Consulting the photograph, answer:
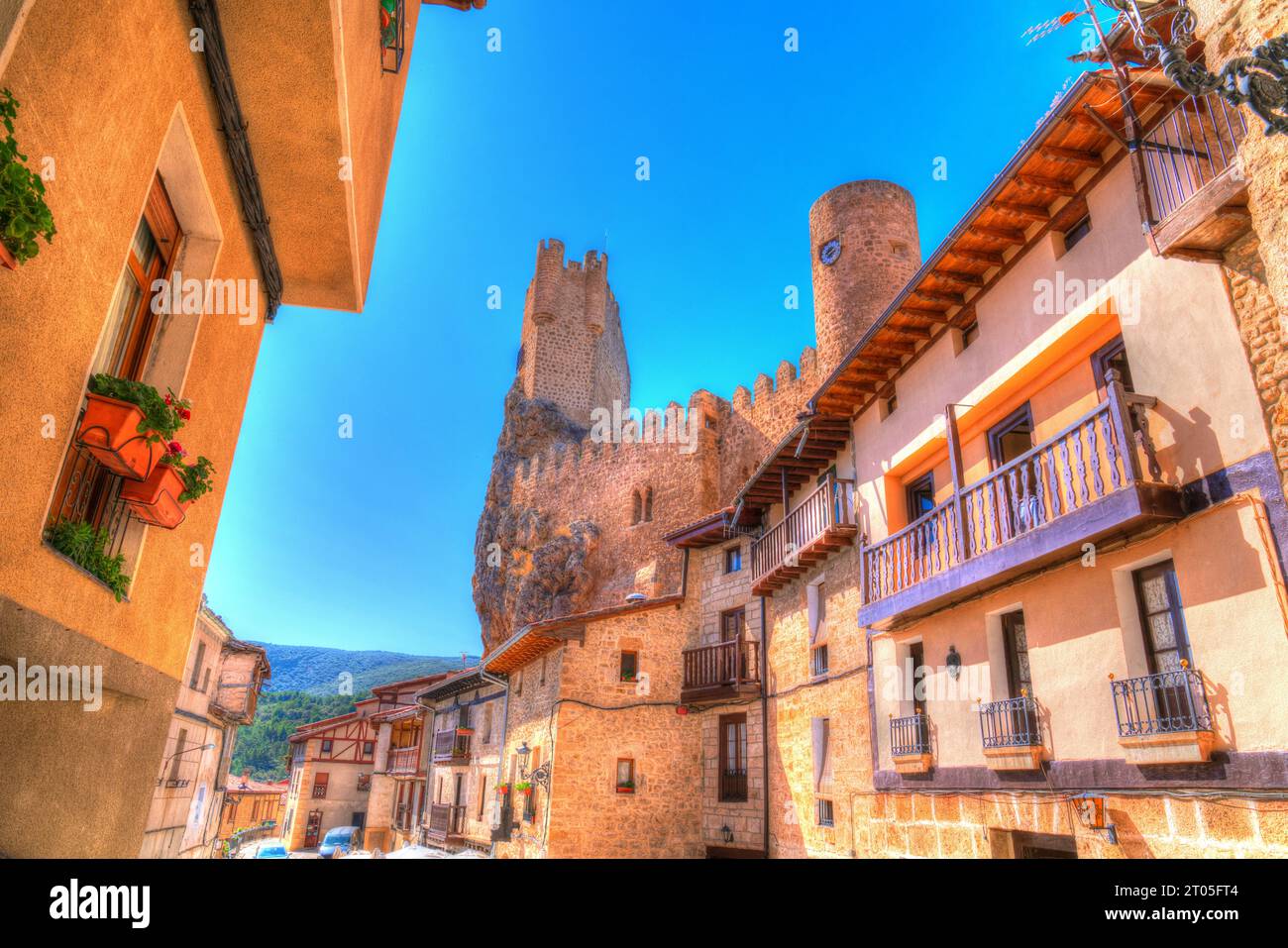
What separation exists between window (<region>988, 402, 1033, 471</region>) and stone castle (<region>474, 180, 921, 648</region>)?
1520cm

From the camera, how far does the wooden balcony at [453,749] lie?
2564 centimetres

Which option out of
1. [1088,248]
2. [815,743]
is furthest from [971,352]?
[815,743]

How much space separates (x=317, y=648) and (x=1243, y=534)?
165076 mm

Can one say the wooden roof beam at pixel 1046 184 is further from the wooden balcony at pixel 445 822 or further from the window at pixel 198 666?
the window at pixel 198 666

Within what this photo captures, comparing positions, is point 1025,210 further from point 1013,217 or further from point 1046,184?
point 1046,184

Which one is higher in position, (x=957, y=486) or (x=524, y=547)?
(x=524, y=547)

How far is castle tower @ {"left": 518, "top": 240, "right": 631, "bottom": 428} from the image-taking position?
46250mm

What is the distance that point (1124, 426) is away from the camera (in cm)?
734

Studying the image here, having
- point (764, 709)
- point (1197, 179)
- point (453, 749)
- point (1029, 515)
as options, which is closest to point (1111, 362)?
point (1029, 515)

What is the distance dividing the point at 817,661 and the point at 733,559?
5464 mm

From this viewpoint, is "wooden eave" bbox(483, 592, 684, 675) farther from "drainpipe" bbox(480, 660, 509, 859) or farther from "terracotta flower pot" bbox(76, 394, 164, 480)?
"terracotta flower pot" bbox(76, 394, 164, 480)

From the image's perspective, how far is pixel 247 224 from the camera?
5898 millimetres
